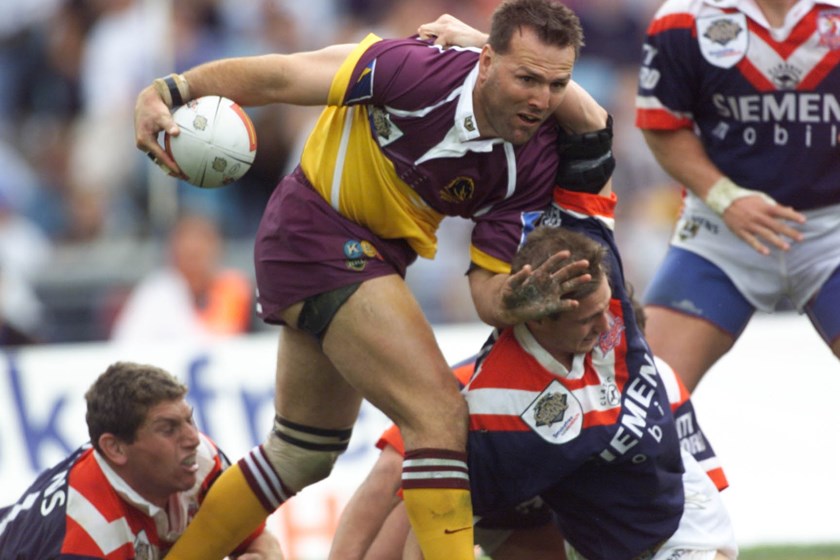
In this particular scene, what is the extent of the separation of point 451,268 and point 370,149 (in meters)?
5.97

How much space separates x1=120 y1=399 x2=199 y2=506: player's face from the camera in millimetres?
5566

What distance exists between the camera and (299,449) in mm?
5863

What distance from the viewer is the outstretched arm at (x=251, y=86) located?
5289 millimetres

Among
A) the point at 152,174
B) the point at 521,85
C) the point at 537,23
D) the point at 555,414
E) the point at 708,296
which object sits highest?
the point at 537,23

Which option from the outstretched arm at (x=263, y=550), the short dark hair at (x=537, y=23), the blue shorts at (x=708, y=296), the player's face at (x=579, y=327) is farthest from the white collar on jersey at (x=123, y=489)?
the blue shorts at (x=708, y=296)

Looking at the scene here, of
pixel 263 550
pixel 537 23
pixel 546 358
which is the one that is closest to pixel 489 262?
pixel 546 358

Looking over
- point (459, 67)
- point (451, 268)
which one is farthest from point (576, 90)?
point (451, 268)

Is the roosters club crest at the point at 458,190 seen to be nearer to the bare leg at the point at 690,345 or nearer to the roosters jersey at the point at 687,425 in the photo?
the roosters jersey at the point at 687,425

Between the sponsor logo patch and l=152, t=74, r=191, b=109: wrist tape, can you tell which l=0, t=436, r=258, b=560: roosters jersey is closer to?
l=152, t=74, r=191, b=109: wrist tape

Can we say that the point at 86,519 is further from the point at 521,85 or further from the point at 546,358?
the point at 521,85

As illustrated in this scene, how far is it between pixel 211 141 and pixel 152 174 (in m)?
6.24

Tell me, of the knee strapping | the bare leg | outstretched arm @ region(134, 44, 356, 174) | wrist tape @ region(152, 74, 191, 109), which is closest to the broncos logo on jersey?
the knee strapping

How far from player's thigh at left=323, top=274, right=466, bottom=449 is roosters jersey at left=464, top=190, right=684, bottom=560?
115mm

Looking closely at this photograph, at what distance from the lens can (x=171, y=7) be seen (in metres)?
12.1
